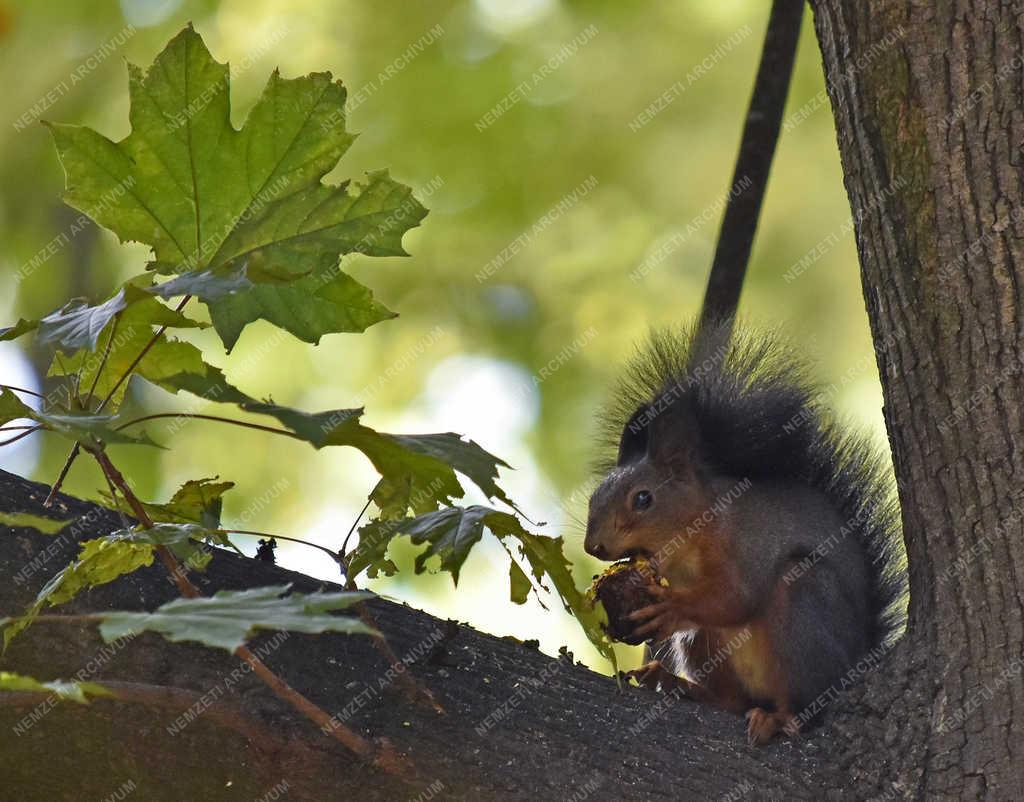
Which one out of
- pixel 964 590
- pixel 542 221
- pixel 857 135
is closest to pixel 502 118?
pixel 542 221

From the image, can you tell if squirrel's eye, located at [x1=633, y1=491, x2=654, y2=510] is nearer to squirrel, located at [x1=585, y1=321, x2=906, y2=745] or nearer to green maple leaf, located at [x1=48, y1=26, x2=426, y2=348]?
squirrel, located at [x1=585, y1=321, x2=906, y2=745]

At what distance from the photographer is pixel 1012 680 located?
6.68ft

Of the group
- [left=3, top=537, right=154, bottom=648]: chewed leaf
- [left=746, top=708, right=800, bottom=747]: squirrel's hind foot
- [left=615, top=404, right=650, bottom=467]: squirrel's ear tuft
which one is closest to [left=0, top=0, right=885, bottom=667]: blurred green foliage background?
[left=615, top=404, right=650, bottom=467]: squirrel's ear tuft

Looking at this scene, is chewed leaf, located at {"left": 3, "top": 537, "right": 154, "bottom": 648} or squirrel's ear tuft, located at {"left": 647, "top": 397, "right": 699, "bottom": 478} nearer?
chewed leaf, located at {"left": 3, "top": 537, "right": 154, "bottom": 648}

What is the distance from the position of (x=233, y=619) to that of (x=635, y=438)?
244 cm

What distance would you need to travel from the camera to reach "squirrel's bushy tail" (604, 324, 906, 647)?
128 inches

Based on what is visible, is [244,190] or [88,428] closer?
[88,428]

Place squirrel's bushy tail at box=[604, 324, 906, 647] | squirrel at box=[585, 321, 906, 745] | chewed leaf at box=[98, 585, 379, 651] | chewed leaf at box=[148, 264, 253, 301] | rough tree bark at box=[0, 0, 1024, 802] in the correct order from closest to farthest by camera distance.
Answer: chewed leaf at box=[98, 585, 379, 651], chewed leaf at box=[148, 264, 253, 301], rough tree bark at box=[0, 0, 1024, 802], squirrel at box=[585, 321, 906, 745], squirrel's bushy tail at box=[604, 324, 906, 647]

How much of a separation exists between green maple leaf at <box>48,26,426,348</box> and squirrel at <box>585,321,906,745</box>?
1.37m

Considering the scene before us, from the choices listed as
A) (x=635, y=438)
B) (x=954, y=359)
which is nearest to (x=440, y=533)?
(x=954, y=359)

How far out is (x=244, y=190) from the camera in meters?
2.12

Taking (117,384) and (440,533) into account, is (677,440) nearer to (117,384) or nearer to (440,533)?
(440,533)

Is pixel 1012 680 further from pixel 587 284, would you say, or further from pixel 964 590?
pixel 587 284

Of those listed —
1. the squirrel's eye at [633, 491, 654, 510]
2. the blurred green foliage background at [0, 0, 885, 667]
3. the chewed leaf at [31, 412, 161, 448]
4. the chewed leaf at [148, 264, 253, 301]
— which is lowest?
the squirrel's eye at [633, 491, 654, 510]
